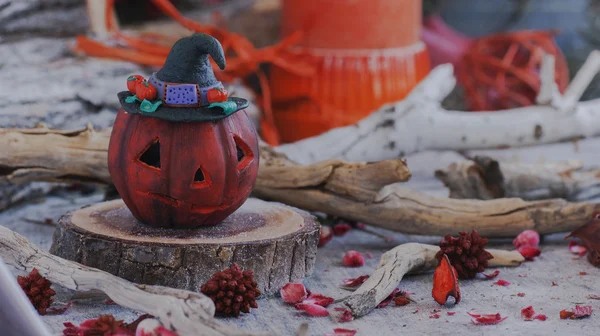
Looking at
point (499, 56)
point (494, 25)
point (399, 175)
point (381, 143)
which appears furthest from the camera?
point (494, 25)

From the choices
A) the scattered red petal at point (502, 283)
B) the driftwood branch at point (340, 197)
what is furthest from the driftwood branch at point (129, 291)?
the scattered red petal at point (502, 283)

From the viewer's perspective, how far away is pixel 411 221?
2045 mm

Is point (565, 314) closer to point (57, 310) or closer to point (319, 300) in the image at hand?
point (319, 300)

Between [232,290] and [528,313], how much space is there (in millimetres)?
584

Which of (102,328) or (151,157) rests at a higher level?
(151,157)

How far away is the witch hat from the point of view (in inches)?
61.9

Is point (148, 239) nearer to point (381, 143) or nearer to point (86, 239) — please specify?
point (86, 239)

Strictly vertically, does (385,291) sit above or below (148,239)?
below

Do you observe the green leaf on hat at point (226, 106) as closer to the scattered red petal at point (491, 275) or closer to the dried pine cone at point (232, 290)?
the dried pine cone at point (232, 290)

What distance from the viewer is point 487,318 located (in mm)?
1537

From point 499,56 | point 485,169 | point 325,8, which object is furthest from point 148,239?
point 499,56

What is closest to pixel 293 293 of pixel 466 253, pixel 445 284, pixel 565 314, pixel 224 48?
pixel 445 284

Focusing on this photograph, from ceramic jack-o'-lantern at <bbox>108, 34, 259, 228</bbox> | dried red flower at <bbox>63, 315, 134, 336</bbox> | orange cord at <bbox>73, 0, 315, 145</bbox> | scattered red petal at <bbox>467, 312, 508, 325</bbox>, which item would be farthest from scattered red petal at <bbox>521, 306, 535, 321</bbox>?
orange cord at <bbox>73, 0, 315, 145</bbox>

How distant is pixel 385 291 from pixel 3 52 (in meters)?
1.67
